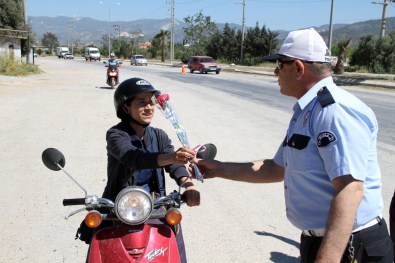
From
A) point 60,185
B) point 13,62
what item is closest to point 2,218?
point 60,185

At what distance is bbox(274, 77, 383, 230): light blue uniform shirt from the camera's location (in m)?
1.90

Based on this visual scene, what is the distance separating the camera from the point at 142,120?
2.78m

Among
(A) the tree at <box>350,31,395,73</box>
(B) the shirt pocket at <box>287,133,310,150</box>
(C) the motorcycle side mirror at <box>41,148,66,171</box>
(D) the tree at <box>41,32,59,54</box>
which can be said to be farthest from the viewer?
(D) the tree at <box>41,32,59,54</box>

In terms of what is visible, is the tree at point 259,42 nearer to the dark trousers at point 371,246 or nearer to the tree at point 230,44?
the tree at point 230,44

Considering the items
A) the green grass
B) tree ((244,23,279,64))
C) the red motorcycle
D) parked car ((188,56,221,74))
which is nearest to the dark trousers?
the red motorcycle

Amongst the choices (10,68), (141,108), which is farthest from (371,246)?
(10,68)

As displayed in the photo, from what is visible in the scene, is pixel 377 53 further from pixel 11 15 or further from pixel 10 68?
pixel 11 15

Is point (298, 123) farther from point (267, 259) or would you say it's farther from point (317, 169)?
point (267, 259)

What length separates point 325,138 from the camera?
1.94 meters

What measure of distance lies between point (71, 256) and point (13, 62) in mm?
28620

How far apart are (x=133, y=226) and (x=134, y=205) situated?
0.65 ft

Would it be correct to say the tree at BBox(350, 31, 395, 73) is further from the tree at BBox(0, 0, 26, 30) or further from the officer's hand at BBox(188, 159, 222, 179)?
the officer's hand at BBox(188, 159, 222, 179)

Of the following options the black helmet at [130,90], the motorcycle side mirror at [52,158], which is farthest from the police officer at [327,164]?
the motorcycle side mirror at [52,158]

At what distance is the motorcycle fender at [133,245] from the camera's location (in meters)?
2.21
